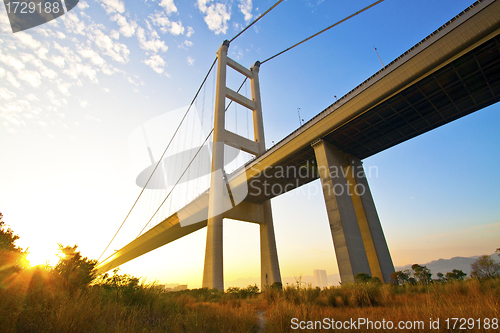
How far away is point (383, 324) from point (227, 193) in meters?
27.4

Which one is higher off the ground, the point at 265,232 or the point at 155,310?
the point at 265,232

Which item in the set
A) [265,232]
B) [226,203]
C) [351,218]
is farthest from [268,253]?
[351,218]

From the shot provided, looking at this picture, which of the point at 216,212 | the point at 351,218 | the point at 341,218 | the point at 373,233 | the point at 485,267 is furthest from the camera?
the point at 216,212

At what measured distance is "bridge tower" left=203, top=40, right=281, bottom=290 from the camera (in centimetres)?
2614

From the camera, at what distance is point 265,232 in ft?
107

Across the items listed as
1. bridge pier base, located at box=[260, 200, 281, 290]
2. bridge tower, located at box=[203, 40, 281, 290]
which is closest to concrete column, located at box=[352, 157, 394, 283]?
bridge pier base, located at box=[260, 200, 281, 290]

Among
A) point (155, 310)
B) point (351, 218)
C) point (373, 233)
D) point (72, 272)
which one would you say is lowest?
point (155, 310)

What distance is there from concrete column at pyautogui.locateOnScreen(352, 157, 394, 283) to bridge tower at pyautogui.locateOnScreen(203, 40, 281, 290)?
1272 centimetres

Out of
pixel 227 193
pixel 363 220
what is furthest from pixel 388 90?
pixel 227 193

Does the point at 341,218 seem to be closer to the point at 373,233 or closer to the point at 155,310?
the point at 373,233

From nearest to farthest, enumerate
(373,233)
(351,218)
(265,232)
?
(351,218)
(373,233)
(265,232)

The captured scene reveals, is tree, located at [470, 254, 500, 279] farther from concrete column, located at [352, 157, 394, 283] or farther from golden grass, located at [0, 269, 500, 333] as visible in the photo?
concrete column, located at [352, 157, 394, 283]

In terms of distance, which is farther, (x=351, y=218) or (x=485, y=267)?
(x=351, y=218)

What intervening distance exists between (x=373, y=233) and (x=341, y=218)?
19.5 feet
